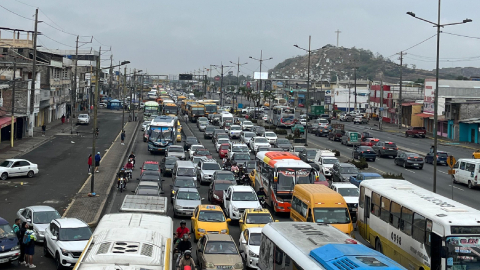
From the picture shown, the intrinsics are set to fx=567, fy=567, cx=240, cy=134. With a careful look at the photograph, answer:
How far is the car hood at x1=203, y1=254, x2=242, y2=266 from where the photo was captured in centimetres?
1675

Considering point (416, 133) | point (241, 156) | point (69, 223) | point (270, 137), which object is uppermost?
point (416, 133)

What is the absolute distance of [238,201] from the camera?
25688 millimetres

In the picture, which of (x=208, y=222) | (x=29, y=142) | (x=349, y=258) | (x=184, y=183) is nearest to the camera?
(x=349, y=258)

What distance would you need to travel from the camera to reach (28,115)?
199ft

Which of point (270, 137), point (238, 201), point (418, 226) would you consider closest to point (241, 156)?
point (238, 201)

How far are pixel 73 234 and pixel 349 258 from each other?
443 inches

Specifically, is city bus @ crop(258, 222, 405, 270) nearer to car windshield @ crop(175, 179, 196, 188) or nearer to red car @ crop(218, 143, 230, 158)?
car windshield @ crop(175, 179, 196, 188)

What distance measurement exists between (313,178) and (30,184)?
18.4 m

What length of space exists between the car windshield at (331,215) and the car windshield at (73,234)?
800 cm

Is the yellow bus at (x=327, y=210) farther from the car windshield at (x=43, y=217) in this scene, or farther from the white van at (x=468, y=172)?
the white van at (x=468, y=172)

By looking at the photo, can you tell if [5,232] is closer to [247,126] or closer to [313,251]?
[313,251]

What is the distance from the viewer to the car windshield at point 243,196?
2588 centimetres

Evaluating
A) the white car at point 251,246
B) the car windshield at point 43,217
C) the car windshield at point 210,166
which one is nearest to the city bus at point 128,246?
the white car at point 251,246

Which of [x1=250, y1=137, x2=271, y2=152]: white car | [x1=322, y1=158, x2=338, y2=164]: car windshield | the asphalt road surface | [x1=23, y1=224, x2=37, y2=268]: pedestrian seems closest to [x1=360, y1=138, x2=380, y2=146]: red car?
[x1=250, y1=137, x2=271, y2=152]: white car
